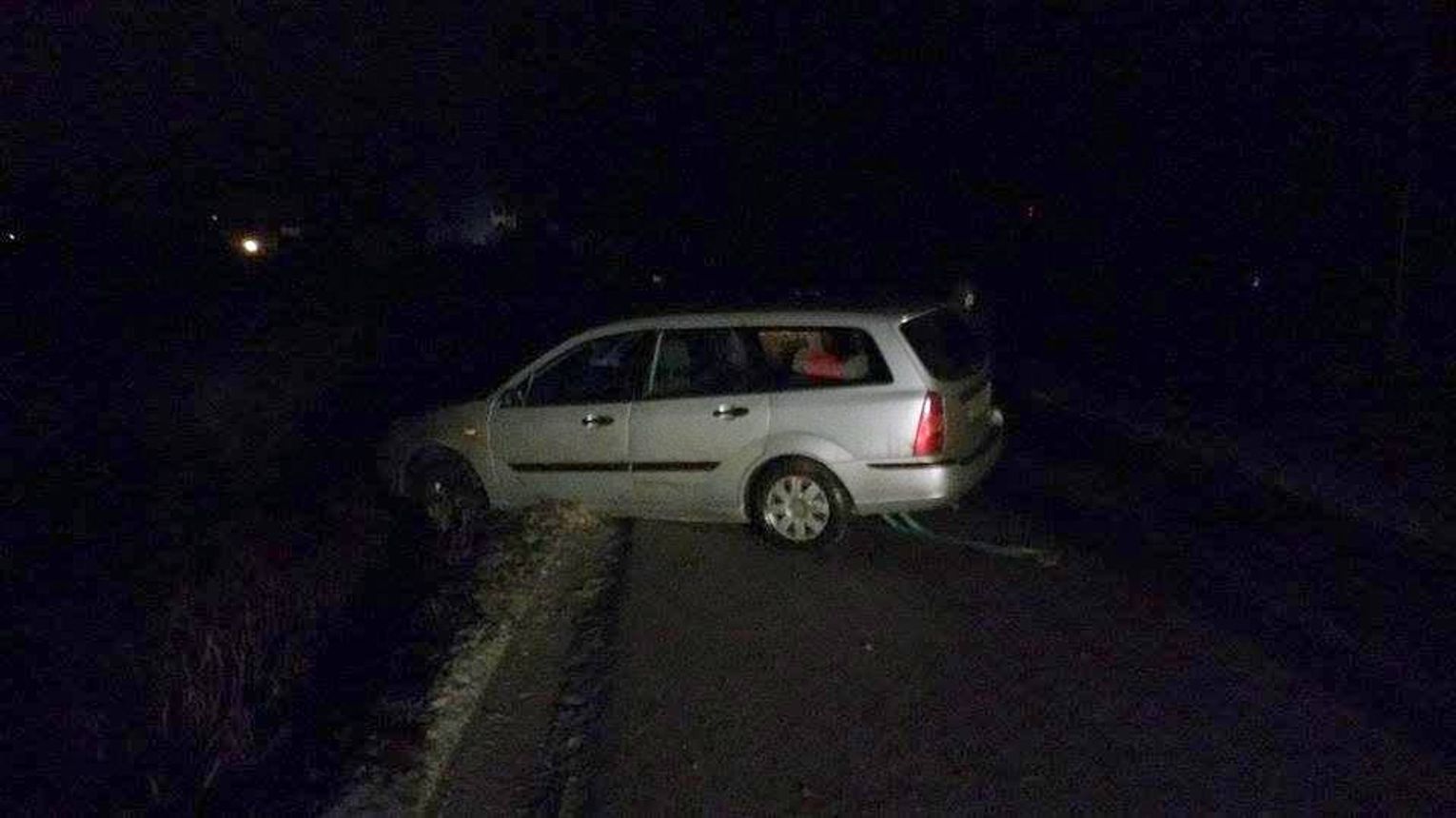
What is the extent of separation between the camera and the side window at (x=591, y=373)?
732cm

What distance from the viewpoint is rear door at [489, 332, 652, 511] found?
7.28m

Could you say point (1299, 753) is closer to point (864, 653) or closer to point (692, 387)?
point (864, 653)

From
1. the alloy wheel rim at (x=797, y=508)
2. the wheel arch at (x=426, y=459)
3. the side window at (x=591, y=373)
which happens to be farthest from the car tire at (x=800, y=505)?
the wheel arch at (x=426, y=459)

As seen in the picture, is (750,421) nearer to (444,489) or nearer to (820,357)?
Answer: (820,357)

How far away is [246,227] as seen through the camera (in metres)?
51.7

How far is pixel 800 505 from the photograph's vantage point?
687 centimetres

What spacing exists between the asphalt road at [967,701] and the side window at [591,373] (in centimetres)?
133

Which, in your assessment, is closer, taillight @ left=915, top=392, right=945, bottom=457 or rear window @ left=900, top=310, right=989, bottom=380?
taillight @ left=915, top=392, right=945, bottom=457

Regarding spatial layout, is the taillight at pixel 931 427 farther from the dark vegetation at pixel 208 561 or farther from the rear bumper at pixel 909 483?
the dark vegetation at pixel 208 561

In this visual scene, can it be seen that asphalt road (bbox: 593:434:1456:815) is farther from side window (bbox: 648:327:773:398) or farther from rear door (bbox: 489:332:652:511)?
side window (bbox: 648:327:773:398)

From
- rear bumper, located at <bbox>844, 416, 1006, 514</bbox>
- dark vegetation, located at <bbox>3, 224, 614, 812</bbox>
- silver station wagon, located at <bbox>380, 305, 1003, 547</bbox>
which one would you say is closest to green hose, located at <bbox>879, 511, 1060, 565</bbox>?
rear bumper, located at <bbox>844, 416, 1006, 514</bbox>

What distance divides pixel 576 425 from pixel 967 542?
2.61m

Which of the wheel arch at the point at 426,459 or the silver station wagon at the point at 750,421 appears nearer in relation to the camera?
the silver station wagon at the point at 750,421

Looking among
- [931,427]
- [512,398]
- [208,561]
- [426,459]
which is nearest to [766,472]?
[931,427]
